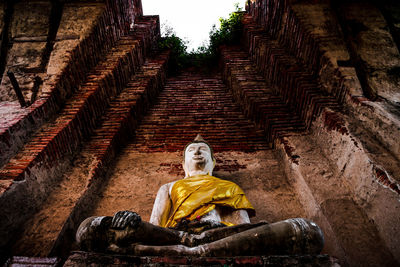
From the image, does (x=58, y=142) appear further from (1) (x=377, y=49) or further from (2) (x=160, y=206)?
(1) (x=377, y=49)

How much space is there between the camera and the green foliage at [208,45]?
6.73 metres

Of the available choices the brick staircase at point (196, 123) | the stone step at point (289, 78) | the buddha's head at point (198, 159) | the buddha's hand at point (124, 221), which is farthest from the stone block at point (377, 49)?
the buddha's hand at point (124, 221)

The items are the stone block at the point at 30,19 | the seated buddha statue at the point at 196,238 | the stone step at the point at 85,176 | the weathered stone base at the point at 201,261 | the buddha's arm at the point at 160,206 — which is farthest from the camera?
the stone block at the point at 30,19

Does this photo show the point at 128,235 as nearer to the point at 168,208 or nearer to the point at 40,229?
the point at 168,208

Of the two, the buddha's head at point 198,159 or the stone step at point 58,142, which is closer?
the stone step at point 58,142

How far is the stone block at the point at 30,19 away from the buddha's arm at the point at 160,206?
4006 millimetres

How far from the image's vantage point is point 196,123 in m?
4.83

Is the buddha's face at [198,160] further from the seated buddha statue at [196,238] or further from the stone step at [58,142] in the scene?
the stone step at [58,142]

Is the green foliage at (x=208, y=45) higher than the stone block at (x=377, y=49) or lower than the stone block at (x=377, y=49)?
lower

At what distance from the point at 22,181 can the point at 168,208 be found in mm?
1578

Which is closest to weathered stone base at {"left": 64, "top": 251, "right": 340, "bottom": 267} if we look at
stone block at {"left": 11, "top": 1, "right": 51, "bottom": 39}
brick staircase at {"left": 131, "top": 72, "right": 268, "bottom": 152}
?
brick staircase at {"left": 131, "top": 72, "right": 268, "bottom": 152}

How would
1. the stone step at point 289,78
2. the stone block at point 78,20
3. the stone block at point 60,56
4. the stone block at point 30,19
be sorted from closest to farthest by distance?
the stone step at point 289,78, the stone block at point 60,56, the stone block at point 78,20, the stone block at point 30,19

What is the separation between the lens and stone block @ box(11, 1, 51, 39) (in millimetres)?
4941

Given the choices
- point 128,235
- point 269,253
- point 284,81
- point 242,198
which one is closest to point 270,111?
point 284,81
